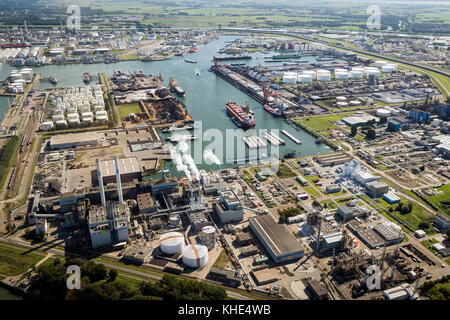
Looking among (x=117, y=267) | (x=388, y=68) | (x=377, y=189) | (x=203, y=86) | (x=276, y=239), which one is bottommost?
(x=117, y=267)

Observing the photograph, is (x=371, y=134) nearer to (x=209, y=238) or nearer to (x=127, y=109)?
(x=209, y=238)

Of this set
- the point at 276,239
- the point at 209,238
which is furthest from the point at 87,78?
the point at 276,239

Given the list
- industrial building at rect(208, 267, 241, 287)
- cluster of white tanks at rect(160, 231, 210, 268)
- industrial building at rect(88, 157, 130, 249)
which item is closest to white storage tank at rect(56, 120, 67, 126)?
industrial building at rect(88, 157, 130, 249)

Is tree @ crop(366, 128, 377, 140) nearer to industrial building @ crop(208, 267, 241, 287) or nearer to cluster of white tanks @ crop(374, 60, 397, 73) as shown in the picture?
industrial building @ crop(208, 267, 241, 287)

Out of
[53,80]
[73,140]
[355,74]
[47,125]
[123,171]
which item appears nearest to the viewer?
[123,171]

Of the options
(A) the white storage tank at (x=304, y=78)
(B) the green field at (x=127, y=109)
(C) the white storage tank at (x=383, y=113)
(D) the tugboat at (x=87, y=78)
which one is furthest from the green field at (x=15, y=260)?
(A) the white storage tank at (x=304, y=78)

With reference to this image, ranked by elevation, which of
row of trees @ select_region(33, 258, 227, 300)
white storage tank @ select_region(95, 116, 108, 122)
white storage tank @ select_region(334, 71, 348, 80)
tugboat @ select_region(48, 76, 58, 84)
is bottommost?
row of trees @ select_region(33, 258, 227, 300)

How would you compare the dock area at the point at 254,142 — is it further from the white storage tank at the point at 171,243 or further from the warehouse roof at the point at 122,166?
the white storage tank at the point at 171,243
